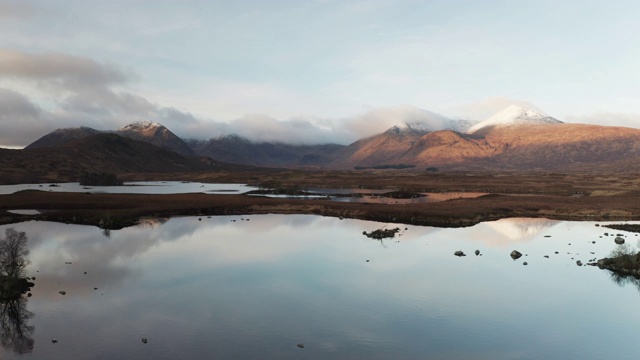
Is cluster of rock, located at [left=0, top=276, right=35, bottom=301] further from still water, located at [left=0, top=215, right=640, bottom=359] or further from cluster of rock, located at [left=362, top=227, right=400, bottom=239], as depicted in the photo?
cluster of rock, located at [left=362, top=227, right=400, bottom=239]

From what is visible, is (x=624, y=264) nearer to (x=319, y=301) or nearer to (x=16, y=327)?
(x=319, y=301)

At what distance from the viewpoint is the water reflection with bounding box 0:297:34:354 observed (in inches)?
1056

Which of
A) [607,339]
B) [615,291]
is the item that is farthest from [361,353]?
[615,291]

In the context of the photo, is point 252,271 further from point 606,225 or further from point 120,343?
point 606,225

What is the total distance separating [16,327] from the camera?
29.7 metres

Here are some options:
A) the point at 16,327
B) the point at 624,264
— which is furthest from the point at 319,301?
the point at 624,264

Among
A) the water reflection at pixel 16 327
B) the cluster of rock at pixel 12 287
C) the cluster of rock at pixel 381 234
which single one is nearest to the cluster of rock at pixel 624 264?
the cluster of rock at pixel 381 234

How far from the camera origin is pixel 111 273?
1668 inches

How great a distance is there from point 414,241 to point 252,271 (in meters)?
25.5

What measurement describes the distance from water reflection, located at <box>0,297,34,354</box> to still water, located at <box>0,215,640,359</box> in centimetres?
16

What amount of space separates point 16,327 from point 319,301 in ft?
69.4

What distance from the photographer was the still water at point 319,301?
1047 inches

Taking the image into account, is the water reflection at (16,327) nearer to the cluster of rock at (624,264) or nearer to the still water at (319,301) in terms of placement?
the still water at (319,301)

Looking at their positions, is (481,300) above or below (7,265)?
below
